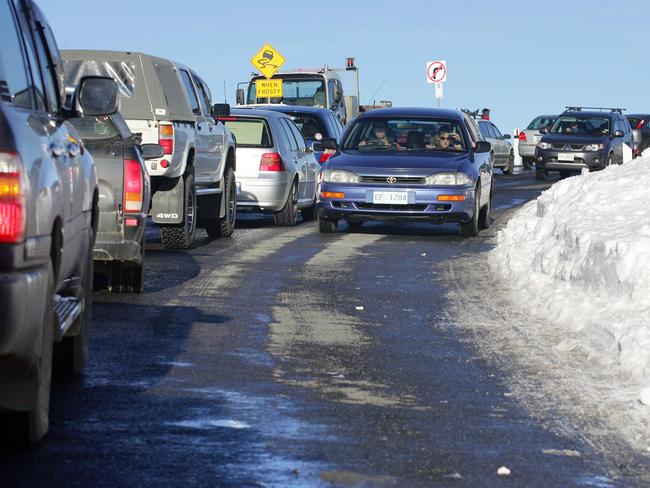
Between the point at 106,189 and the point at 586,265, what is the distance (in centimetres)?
362

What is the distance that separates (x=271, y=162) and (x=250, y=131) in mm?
730

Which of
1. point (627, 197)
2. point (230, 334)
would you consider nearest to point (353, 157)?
point (627, 197)

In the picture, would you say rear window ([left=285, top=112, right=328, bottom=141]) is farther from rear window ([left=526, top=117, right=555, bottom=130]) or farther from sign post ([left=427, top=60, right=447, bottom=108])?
rear window ([left=526, top=117, right=555, bottom=130])

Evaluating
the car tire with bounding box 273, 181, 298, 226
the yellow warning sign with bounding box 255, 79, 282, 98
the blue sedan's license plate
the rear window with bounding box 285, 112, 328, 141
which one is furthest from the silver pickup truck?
the yellow warning sign with bounding box 255, 79, 282, 98

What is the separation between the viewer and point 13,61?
5879 millimetres

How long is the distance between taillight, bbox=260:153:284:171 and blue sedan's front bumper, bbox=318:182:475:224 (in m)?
1.63

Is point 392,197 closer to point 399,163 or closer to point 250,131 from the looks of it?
point 399,163

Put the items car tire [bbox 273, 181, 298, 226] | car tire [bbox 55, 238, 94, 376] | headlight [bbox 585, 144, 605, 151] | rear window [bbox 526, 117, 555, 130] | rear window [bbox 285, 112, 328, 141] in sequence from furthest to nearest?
rear window [bbox 526, 117, 555, 130]
headlight [bbox 585, 144, 605, 151]
rear window [bbox 285, 112, 328, 141]
car tire [bbox 273, 181, 298, 226]
car tire [bbox 55, 238, 94, 376]

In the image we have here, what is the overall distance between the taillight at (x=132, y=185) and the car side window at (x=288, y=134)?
978 centimetres

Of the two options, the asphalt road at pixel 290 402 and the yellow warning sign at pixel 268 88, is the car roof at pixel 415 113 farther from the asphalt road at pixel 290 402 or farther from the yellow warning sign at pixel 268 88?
the yellow warning sign at pixel 268 88

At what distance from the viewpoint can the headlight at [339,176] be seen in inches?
720

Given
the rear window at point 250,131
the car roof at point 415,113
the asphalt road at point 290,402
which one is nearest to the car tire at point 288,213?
the rear window at point 250,131

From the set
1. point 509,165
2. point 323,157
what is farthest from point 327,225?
point 509,165

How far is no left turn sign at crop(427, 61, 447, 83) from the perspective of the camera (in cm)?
3528
